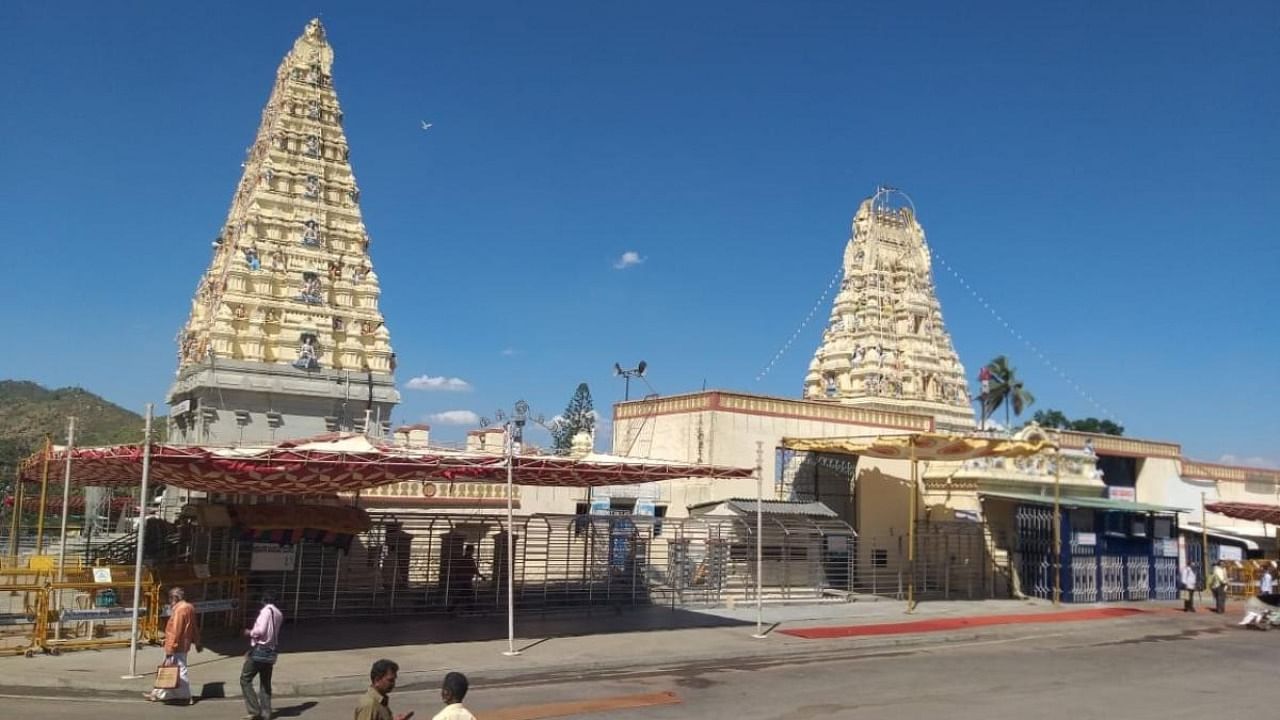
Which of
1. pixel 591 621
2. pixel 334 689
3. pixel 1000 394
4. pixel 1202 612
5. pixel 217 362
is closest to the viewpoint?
pixel 334 689

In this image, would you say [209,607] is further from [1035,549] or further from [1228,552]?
[1228,552]

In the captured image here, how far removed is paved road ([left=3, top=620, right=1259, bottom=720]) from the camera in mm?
13078

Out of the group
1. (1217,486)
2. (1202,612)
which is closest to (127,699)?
(1202,612)

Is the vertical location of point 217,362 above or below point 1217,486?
above

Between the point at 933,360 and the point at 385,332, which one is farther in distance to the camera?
the point at 933,360

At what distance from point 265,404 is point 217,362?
7.85 feet

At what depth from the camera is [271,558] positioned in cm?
1972

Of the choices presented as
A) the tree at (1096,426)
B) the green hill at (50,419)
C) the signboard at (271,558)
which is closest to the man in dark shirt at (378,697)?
the signboard at (271,558)

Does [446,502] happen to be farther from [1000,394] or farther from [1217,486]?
[1000,394]

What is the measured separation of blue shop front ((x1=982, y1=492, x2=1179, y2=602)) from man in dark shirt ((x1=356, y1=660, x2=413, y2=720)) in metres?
26.1

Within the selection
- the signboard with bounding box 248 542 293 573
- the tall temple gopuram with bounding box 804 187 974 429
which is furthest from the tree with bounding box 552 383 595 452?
the signboard with bounding box 248 542 293 573

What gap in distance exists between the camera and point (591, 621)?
22125 mm

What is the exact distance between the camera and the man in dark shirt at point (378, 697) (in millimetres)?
7293

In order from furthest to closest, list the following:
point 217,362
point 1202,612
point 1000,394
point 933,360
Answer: point 1000,394, point 933,360, point 217,362, point 1202,612
